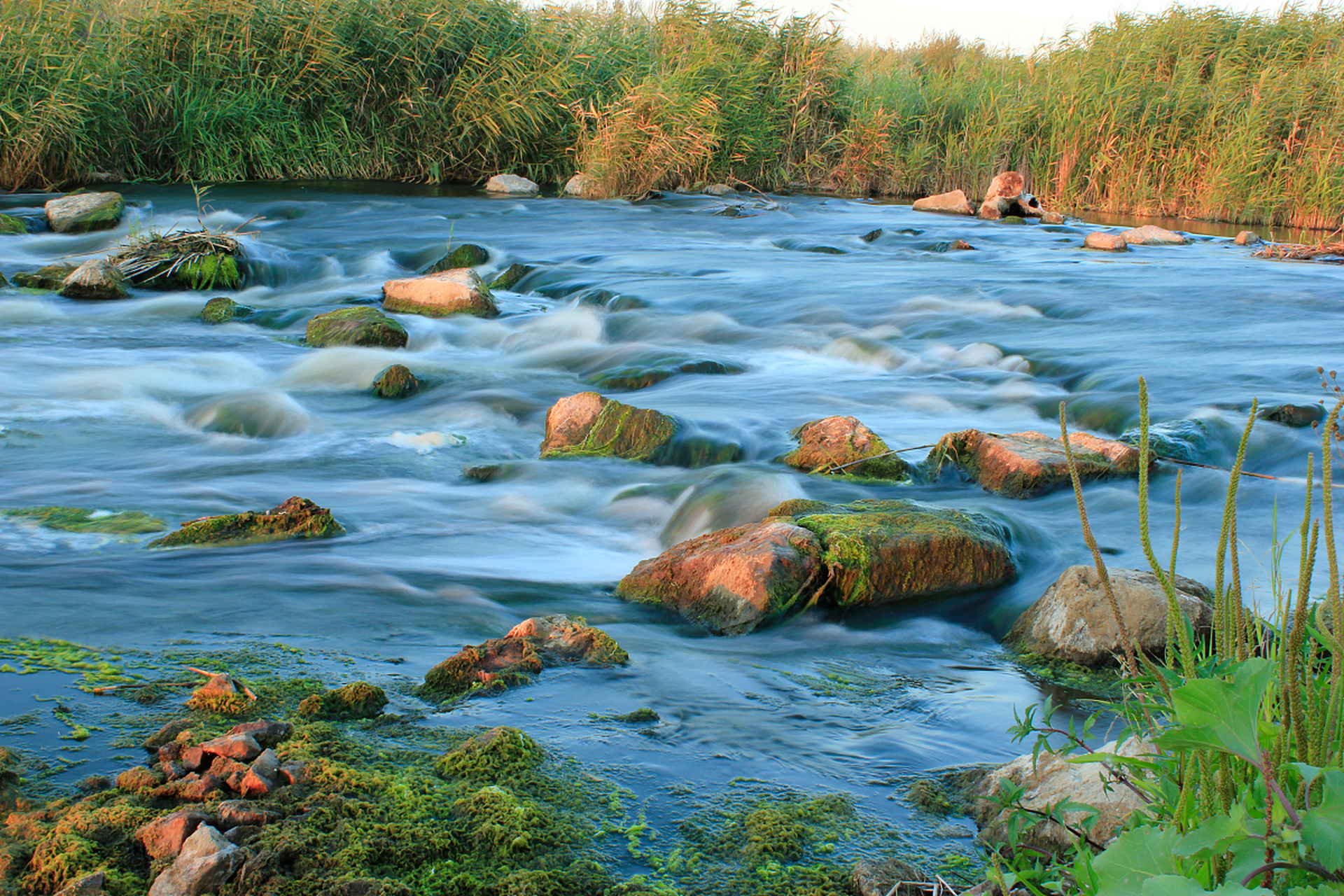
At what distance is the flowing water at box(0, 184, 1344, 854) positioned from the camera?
2.45 meters

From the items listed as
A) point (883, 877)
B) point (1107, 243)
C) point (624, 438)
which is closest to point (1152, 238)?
point (1107, 243)

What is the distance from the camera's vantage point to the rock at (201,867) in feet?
4.76

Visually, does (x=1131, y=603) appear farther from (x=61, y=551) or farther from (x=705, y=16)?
(x=705, y=16)

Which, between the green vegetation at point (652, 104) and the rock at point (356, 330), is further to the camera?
the green vegetation at point (652, 104)

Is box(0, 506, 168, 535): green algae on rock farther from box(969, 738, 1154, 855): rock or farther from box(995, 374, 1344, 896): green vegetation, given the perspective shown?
box(995, 374, 1344, 896): green vegetation

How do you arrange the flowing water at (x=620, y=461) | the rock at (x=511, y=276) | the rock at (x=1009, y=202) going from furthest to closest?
the rock at (x=1009, y=202) → the rock at (x=511, y=276) → the flowing water at (x=620, y=461)

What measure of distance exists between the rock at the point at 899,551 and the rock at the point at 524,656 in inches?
32.1

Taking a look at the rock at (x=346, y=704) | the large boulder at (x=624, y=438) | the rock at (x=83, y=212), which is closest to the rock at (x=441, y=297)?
the large boulder at (x=624, y=438)

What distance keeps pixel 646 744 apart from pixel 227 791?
78 centimetres

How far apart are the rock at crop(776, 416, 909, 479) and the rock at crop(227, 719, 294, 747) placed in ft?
9.32

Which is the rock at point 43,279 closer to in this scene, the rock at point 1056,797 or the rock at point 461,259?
the rock at point 461,259

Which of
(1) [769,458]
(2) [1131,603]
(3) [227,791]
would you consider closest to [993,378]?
(1) [769,458]

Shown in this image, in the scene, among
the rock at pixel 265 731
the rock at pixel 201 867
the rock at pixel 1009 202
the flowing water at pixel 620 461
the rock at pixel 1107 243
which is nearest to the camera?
the rock at pixel 201 867

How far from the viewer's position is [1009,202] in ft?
45.8
